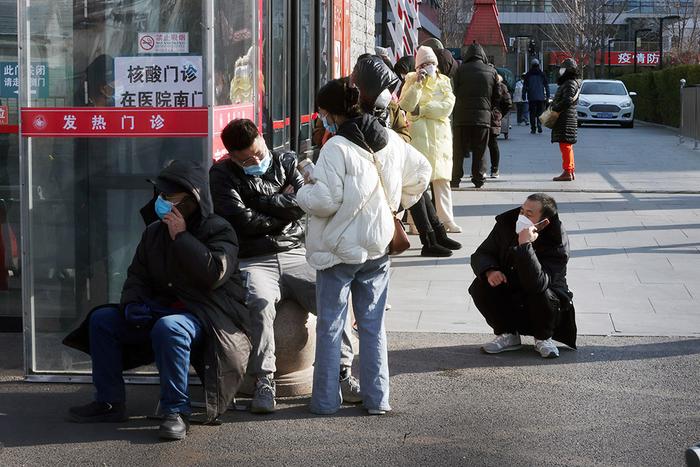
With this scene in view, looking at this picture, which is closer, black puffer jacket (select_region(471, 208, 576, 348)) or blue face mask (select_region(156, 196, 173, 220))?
blue face mask (select_region(156, 196, 173, 220))

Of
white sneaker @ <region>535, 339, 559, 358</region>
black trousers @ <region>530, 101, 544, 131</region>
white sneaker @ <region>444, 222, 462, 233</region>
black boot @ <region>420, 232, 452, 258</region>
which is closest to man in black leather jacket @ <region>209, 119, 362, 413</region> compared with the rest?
white sneaker @ <region>535, 339, 559, 358</region>

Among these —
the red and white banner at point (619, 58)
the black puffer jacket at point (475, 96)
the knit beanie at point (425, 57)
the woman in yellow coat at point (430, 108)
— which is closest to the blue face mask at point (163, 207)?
the woman in yellow coat at point (430, 108)

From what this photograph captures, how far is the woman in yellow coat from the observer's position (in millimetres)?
11000

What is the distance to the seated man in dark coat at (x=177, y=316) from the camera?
18.2 feet

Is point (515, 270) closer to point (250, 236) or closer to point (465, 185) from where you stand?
point (250, 236)

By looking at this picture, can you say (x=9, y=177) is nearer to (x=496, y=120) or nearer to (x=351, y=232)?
(x=351, y=232)

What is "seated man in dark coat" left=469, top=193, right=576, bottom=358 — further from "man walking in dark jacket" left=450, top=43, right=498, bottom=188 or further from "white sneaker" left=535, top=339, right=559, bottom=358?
"man walking in dark jacket" left=450, top=43, right=498, bottom=188

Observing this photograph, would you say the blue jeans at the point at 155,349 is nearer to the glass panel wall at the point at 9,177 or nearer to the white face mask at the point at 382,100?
the white face mask at the point at 382,100

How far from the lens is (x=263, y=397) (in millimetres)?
5965

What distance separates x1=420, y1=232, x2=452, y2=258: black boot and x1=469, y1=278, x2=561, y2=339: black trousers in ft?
11.5

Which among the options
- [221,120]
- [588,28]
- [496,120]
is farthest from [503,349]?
[588,28]

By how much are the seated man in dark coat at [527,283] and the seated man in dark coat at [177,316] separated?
1.86 m

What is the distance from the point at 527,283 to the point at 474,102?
764 cm

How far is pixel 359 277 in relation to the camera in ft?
19.6
